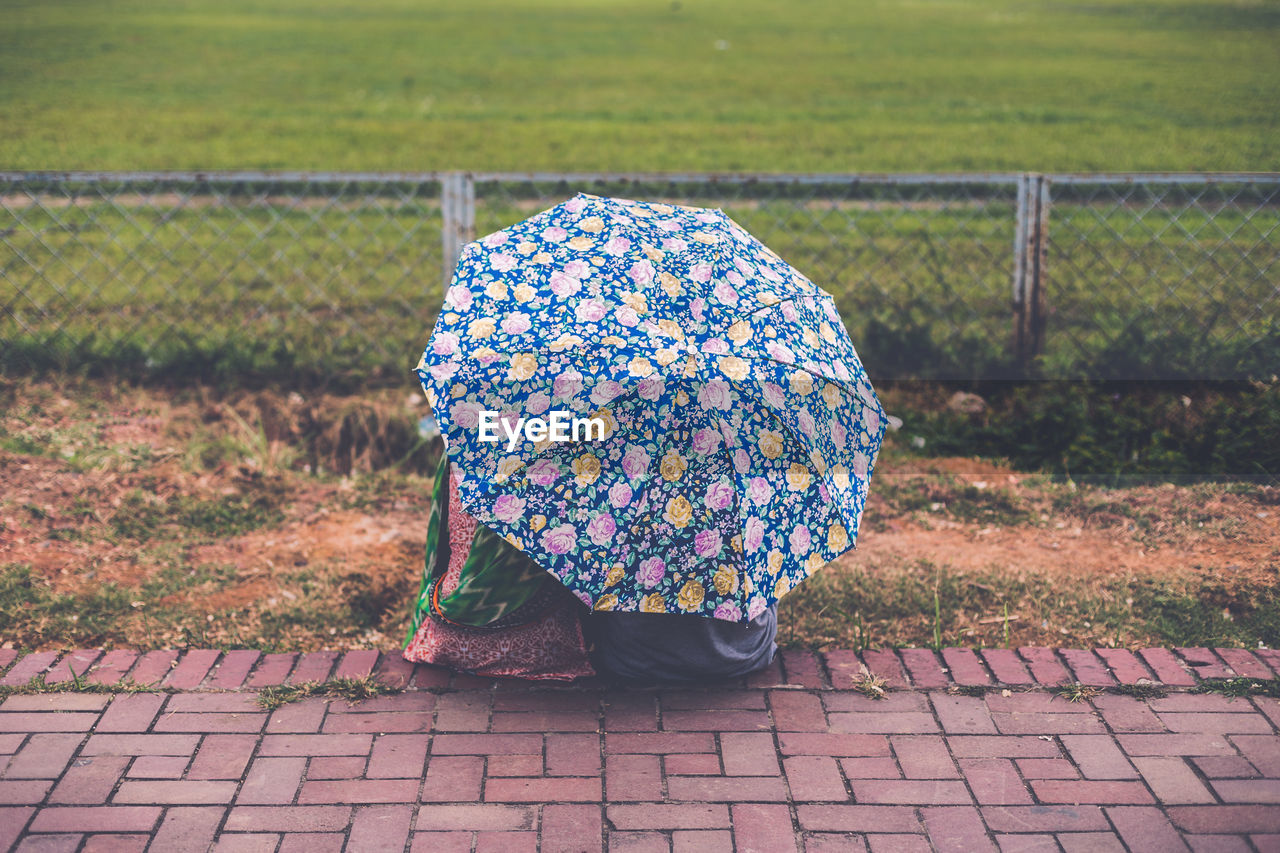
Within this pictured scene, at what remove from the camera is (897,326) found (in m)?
6.21

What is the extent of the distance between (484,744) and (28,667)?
1.61 metres

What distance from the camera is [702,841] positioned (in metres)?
2.74

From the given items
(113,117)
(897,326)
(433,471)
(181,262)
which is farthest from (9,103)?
(897,326)

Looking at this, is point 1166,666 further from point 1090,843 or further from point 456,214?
point 456,214

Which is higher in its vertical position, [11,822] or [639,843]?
[11,822]

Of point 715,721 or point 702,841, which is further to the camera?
point 715,721

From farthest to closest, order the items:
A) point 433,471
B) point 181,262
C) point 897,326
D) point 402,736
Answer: point 181,262, point 897,326, point 433,471, point 402,736

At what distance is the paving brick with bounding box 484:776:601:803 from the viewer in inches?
113

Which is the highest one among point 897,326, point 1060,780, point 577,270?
point 577,270

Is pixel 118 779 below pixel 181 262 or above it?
below

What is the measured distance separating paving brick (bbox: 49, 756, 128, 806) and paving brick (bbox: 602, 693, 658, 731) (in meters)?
1.42

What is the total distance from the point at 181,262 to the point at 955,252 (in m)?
5.88

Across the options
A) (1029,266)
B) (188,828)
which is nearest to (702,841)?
(188,828)

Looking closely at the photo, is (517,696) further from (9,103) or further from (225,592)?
(9,103)
